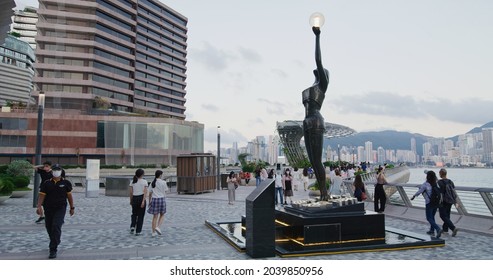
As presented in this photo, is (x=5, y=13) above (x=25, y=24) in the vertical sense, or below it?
below

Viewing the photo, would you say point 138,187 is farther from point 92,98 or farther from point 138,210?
point 92,98

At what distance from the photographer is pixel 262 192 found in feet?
23.0

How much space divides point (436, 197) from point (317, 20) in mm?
5354

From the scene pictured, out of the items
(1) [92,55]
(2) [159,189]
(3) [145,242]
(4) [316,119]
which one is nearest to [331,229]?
(4) [316,119]

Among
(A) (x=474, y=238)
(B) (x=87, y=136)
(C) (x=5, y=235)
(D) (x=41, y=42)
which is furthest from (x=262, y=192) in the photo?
(D) (x=41, y=42)

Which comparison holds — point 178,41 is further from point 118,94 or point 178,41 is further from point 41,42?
point 41,42

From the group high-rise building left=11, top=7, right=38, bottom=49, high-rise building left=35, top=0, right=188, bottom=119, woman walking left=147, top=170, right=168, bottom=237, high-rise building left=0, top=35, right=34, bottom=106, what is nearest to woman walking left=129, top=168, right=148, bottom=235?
woman walking left=147, top=170, right=168, bottom=237

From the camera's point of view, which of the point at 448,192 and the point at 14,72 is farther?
the point at 14,72

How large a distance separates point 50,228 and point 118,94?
2655 inches

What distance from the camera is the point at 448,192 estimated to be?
8781 mm

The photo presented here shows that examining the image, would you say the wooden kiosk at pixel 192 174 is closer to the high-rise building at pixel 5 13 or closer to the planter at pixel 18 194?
the planter at pixel 18 194

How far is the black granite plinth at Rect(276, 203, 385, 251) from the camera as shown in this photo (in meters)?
7.60

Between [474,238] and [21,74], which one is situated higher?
[21,74]

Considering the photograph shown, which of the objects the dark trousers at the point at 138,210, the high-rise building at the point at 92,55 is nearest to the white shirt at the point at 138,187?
the dark trousers at the point at 138,210
